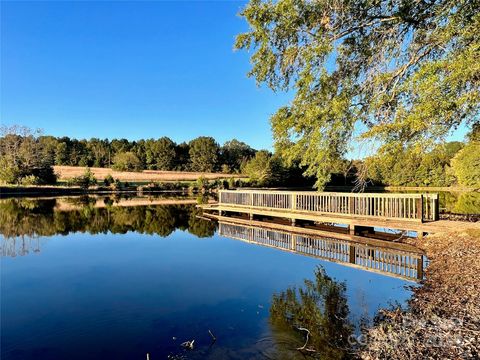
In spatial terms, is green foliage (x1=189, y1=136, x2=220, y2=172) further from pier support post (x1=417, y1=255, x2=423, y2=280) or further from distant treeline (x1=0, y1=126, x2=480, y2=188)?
pier support post (x1=417, y1=255, x2=423, y2=280)

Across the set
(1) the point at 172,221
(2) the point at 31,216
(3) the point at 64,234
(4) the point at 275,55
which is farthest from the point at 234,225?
(2) the point at 31,216

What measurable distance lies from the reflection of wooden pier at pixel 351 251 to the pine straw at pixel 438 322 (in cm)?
95

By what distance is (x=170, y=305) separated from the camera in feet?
19.6

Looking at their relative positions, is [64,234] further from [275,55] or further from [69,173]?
[69,173]

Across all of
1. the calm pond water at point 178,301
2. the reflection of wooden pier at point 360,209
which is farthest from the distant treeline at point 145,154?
the calm pond water at point 178,301

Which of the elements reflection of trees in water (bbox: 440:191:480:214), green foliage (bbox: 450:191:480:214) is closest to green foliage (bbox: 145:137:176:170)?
reflection of trees in water (bbox: 440:191:480:214)

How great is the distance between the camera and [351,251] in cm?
980

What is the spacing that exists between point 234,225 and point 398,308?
11727 millimetres

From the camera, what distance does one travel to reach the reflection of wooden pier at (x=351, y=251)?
25.7 ft

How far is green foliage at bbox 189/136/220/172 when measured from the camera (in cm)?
8119

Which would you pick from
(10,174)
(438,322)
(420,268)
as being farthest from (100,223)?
(10,174)

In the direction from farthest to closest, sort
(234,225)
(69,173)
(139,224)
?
(69,173)
(139,224)
(234,225)

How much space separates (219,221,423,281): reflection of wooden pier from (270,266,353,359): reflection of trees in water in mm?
1773

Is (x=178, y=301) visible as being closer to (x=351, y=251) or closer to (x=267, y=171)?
(x=351, y=251)
